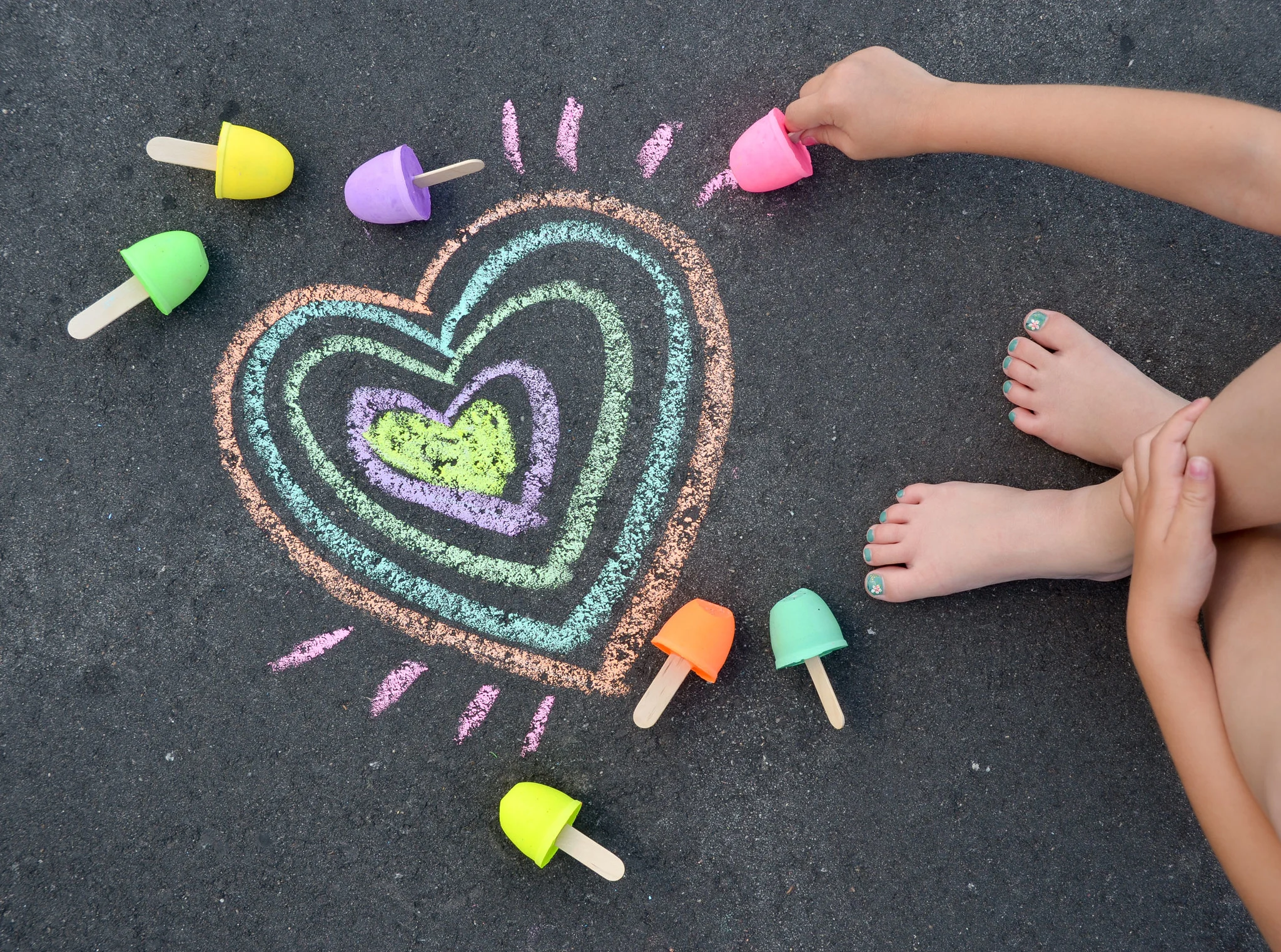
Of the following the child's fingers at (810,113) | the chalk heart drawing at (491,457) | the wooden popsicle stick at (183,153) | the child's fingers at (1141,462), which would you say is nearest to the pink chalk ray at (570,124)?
the chalk heart drawing at (491,457)

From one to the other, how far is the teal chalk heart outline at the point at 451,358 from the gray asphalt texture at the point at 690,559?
0.11m

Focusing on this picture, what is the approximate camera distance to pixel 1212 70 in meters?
2.09

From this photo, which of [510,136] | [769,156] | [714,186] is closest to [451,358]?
[510,136]

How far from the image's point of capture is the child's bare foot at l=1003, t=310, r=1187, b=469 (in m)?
1.93

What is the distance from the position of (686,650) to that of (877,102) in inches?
53.5

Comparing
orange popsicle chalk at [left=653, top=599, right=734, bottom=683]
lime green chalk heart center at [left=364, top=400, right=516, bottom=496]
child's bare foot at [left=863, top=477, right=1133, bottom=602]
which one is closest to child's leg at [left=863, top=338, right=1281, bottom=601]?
child's bare foot at [left=863, top=477, right=1133, bottom=602]

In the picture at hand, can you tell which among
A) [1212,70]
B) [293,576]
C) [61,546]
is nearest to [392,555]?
[293,576]

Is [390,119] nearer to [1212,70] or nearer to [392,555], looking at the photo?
[392,555]

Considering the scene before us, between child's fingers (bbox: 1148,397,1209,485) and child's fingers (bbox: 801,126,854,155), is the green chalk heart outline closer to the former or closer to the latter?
child's fingers (bbox: 801,126,854,155)

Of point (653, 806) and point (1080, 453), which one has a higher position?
point (1080, 453)

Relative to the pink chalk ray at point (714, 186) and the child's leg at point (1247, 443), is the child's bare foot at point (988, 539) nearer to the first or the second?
the child's leg at point (1247, 443)

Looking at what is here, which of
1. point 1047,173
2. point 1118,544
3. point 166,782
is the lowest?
point 166,782

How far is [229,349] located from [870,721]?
74.1 inches

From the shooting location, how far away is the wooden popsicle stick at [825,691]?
1.85 m
